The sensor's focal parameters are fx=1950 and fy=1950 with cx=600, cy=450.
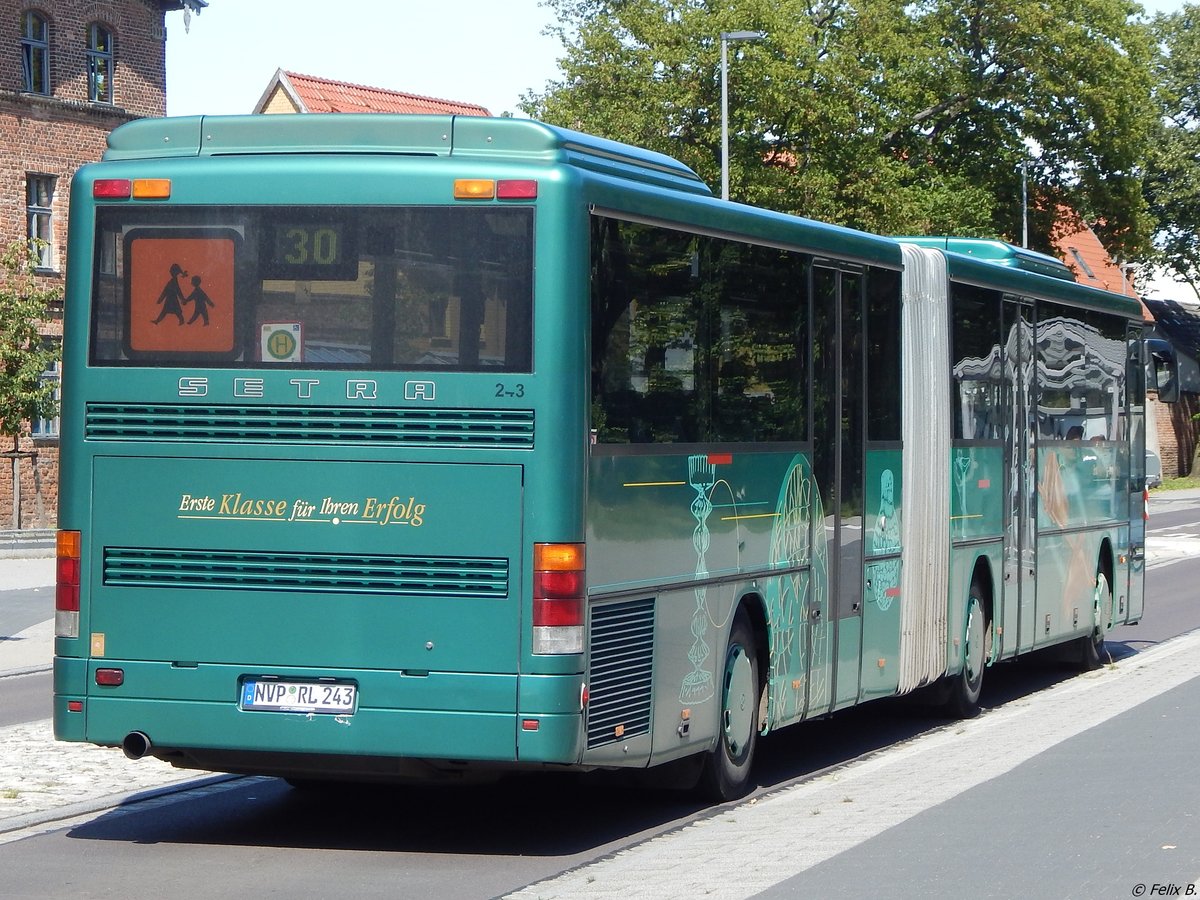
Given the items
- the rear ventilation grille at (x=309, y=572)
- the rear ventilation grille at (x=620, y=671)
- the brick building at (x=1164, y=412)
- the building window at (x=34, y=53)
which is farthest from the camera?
the brick building at (x=1164, y=412)

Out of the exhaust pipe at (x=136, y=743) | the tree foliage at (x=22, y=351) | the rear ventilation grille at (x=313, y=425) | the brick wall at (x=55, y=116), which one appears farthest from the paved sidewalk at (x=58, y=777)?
the brick wall at (x=55, y=116)

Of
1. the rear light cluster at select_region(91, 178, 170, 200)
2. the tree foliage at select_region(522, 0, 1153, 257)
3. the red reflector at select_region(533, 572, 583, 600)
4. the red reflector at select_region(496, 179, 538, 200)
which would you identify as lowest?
the red reflector at select_region(533, 572, 583, 600)

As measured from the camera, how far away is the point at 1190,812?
335 inches

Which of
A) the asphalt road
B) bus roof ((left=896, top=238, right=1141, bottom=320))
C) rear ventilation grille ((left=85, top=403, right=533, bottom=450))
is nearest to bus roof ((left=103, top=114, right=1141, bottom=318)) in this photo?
rear ventilation grille ((left=85, top=403, right=533, bottom=450))

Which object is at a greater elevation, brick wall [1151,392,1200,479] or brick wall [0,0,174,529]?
brick wall [0,0,174,529]

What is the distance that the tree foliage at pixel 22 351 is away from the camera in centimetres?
3734

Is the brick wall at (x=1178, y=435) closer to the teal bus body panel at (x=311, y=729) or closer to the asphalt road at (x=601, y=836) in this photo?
the asphalt road at (x=601, y=836)

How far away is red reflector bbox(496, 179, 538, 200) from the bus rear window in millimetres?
66

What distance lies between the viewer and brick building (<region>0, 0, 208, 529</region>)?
4525 centimetres

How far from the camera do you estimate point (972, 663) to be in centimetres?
1456

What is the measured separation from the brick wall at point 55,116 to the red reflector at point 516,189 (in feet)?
125

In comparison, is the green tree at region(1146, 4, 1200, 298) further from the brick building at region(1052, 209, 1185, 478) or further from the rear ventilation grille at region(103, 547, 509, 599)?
the rear ventilation grille at region(103, 547, 509, 599)

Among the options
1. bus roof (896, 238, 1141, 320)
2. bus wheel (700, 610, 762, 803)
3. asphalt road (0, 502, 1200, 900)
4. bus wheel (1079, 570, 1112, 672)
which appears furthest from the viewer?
bus wheel (1079, 570, 1112, 672)

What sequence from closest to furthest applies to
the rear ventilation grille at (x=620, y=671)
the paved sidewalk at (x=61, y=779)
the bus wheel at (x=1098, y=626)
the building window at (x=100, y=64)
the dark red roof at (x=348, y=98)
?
1. the rear ventilation grille at (x=620, y=671)
2. the paved sidewalk at (x=61, y=779)
3. the bus wheel at (x=1098, y=626)
4. the building window at (x=100, y=64)
5. the dark red roof at (x=348, y=98)
